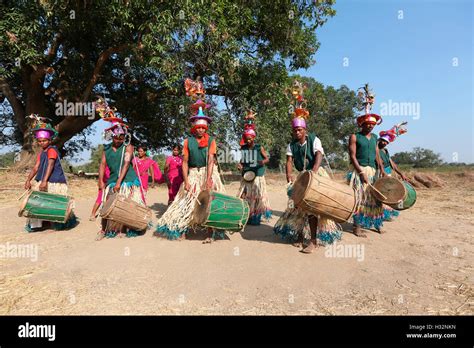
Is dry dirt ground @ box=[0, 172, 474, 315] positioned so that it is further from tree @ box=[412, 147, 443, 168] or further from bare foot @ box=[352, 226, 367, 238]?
tree @ box=[412, 147, 443, 168]

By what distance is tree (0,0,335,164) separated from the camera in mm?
8844

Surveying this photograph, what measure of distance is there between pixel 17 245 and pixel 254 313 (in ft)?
12.7

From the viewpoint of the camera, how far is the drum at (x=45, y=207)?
4.84 meters

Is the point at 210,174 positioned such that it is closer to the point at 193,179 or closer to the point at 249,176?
the point at 193,179

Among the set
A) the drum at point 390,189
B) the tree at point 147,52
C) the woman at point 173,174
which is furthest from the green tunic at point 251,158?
the tree at point 147,52

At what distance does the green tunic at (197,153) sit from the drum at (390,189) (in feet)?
9.12

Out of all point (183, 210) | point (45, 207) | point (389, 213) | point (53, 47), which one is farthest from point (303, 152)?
point (53, 47)

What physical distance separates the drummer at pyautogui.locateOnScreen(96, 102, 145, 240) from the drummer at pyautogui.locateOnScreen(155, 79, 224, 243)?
0.67m

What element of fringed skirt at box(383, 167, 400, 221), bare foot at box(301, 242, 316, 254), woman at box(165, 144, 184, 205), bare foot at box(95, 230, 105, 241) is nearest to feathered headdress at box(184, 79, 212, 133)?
woman at box(165, 144, 184, 205)

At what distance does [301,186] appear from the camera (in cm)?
387

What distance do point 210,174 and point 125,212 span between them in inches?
53.7
